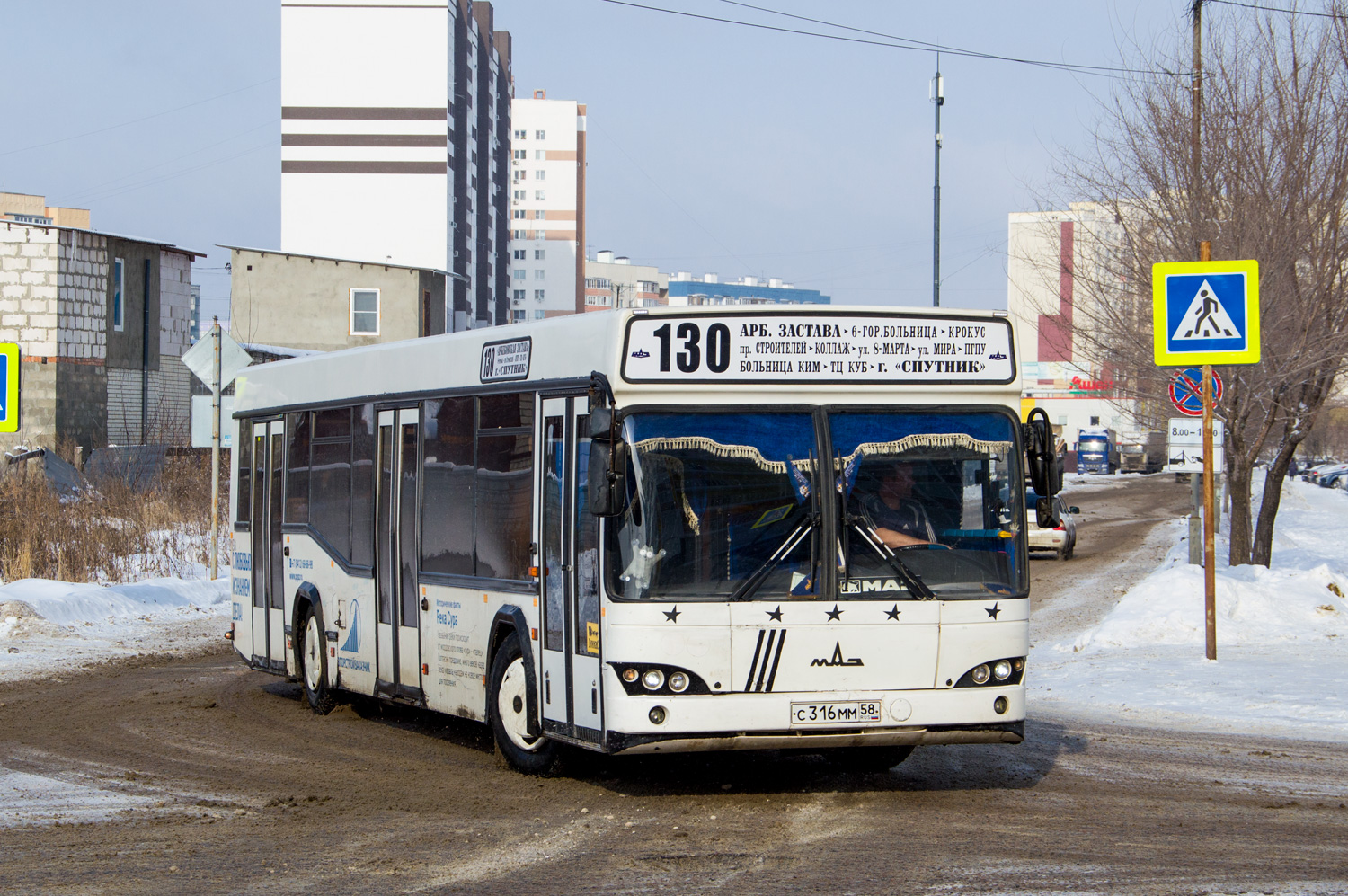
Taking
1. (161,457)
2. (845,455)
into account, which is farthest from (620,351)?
(161,457)

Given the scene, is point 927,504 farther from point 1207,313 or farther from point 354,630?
point 1207,313

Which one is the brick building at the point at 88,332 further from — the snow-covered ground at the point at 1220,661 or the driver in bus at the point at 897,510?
the driver in bus at the point at 897,510

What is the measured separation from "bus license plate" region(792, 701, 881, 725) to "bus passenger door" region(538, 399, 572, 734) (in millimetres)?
1361

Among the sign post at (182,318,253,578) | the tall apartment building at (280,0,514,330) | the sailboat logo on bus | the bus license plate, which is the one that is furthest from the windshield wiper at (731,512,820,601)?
the tall apartment building at (280,0,514,330)

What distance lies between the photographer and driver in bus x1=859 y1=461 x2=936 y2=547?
8.09 meters

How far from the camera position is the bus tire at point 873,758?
369 inches

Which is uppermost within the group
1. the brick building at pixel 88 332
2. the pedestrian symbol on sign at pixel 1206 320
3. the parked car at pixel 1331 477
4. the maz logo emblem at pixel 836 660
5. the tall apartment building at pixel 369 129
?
the tall apartment building at pixel 369 129

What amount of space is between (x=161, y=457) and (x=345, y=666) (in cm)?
1996

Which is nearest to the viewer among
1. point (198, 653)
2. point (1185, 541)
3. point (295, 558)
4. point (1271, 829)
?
point (1271, 829)

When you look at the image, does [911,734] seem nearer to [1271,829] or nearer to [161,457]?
[1271,829]

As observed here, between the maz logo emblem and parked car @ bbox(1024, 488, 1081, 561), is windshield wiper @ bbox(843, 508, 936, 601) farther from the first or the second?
parked car @ bbox(1024, 488, 1081, 561)

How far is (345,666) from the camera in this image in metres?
11.9

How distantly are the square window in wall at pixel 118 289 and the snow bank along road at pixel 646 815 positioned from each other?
41.7m

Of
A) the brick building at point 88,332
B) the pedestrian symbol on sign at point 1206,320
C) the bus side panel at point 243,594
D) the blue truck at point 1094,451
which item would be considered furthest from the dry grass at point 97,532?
the blue truck at point 1094,451
